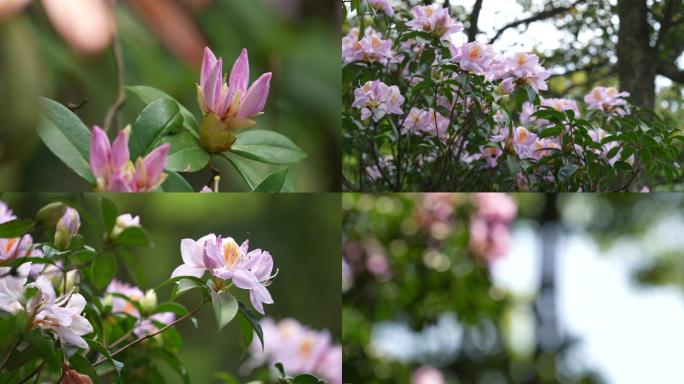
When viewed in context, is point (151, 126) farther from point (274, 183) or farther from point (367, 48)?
point (367, 48)

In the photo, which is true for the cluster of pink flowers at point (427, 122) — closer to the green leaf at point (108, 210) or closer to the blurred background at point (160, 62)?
the blurred background at point (160, 62)

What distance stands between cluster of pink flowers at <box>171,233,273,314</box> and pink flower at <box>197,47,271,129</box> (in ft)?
0.57

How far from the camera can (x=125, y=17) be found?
129 centimetres

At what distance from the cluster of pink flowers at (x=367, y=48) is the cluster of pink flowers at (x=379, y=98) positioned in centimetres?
5

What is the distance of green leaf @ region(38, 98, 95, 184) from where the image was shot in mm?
968

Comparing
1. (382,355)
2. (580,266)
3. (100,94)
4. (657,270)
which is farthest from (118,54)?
(657,270)

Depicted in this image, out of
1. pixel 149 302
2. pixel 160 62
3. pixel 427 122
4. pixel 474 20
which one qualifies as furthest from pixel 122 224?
pixel 474 20

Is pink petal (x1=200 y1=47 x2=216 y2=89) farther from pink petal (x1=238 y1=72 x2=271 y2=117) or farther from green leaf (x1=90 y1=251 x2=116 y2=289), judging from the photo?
green leaf (x1=90 y1=251 x2=116 y2=289)

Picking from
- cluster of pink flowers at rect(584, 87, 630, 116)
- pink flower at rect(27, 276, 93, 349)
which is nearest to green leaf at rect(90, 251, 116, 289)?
pink flower at rect(27, 276, 93, 349)

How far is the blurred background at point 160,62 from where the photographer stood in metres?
1.25

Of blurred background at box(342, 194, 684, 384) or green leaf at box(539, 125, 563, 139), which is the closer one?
green leaf at box(539, 125, 563, 139)

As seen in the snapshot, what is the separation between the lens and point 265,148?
3.62 feet

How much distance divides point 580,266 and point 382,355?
0.78 metres

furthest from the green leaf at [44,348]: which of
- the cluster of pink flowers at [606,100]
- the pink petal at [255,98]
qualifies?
the cluster of pink flowers at [606,100]
